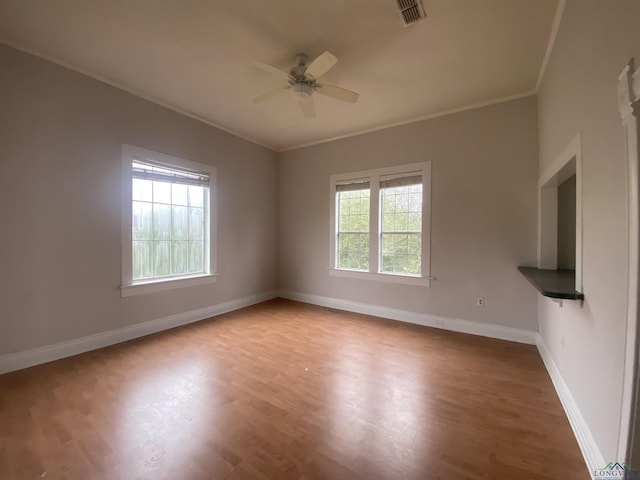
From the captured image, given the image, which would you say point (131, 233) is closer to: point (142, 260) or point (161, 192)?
point (142, 260)

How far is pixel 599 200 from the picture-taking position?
145 cm

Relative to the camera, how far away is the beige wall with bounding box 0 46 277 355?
8.00 ft

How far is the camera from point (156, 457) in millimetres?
1521

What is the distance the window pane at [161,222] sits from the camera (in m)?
3.50

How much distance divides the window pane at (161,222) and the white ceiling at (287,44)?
138 cm

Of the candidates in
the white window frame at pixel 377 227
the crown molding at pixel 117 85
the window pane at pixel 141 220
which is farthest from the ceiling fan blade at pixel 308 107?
the window pane at pixel 141 220

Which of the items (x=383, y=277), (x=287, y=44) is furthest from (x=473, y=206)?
(x=287, y=44)

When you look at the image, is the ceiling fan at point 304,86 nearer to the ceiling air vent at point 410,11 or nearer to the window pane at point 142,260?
the ceiling air vent at point 410,11

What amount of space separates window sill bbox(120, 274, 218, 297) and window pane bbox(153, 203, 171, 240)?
587 mm

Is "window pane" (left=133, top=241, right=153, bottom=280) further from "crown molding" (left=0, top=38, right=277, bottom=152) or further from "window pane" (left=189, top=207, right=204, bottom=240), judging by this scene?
"crown molding" (left=0, top=38, right=277, bottom=152)

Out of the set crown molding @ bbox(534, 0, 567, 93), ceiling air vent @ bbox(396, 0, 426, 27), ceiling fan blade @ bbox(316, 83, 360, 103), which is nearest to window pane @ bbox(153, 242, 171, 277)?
ceiling fan blade @ bbox(316, 83, 360, 103)

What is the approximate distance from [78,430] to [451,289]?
153 inches

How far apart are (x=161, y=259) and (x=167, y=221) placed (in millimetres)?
520

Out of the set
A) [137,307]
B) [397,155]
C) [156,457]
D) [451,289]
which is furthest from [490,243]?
[137,307]
